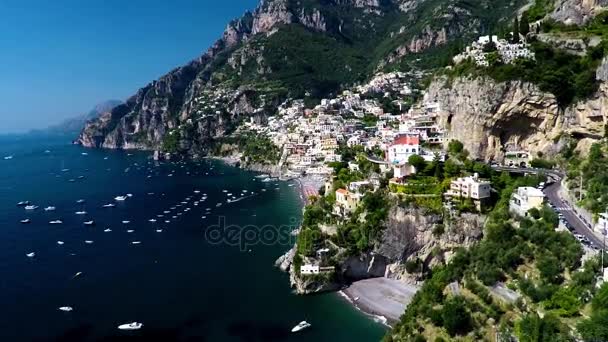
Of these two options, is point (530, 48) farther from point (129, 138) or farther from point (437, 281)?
point (129, 138)

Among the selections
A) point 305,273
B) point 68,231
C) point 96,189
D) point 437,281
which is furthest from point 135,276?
point 96,189

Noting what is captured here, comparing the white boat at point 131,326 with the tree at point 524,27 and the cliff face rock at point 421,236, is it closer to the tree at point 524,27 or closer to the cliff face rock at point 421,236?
the cliff face rock at point 421,236

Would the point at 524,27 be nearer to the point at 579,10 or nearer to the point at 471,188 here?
the point at 579,10

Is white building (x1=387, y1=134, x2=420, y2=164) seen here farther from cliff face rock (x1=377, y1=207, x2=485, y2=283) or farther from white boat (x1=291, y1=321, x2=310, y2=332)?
white boat (x1=291, y1=321, x2=310, y2=332)

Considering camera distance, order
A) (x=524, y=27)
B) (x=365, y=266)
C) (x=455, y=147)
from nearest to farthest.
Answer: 1. (x=365, y=266)
2. (x=455, y=147)
3. (x=524, y=27)

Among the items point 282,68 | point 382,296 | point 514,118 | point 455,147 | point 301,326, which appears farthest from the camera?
point 282,68

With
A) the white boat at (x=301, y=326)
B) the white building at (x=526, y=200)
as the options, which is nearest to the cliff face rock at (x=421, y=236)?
the white building at (x=526, y=200)

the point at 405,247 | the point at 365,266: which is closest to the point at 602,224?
the point at 405,247
